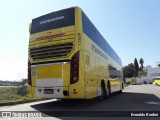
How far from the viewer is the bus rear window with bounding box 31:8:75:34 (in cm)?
1225

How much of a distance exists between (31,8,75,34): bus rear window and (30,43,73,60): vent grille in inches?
37.2

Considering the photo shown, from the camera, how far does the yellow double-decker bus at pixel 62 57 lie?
457 inches

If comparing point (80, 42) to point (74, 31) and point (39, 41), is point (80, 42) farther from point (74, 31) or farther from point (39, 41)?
point (39, 41)

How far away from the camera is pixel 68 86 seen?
37.9 ft

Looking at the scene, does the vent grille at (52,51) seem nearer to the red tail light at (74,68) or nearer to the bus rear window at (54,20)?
the red tail light at (74,68)

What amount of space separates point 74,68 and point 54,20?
264 cm

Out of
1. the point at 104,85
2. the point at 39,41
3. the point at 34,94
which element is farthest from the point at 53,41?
the point at 104,85

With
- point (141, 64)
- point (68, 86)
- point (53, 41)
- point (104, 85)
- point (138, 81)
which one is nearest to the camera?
point (68, 86)

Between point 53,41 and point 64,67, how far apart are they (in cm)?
137

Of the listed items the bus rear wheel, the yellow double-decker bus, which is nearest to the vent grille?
the yellow double-decker bus

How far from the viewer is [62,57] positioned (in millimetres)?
11875

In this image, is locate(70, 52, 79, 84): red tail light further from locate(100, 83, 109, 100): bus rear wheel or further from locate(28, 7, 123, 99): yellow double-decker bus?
locate(100, 83, 109, 100): bus rear wheel

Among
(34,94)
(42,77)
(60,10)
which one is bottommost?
(34,94)

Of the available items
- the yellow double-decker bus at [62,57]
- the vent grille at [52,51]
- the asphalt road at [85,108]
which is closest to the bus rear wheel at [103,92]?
the asphalt road at [85,108]
